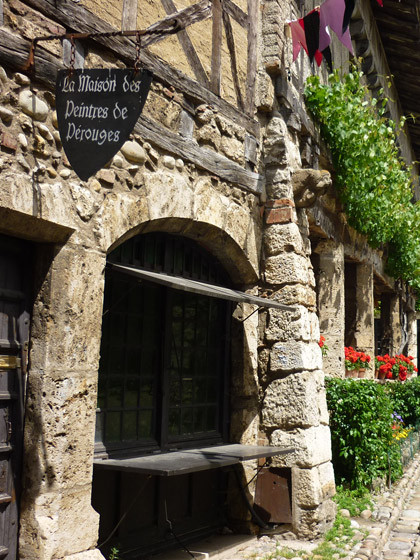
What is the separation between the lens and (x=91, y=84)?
116 inches

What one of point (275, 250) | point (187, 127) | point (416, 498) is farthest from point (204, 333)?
point (416, 498)

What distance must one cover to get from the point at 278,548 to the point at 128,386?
1549 millimetres

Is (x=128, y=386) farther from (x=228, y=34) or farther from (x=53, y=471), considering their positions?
(x=228, y=34)

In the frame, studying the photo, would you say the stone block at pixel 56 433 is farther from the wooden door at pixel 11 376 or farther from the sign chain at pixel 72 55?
the sign chain at pixel 72 55

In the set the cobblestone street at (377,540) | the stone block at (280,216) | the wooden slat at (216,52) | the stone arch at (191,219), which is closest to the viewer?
the stone arch at (191,219)

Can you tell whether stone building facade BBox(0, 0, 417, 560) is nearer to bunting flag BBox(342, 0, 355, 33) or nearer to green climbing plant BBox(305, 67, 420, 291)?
green climbing plant BBox(305, 67, 420, 291)

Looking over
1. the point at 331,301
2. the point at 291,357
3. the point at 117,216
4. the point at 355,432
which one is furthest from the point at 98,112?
the point at 331,301

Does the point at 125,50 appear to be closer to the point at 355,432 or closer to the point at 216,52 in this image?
the point at 216,52

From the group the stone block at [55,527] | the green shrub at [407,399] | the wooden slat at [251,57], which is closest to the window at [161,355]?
the stone block at [55,527]

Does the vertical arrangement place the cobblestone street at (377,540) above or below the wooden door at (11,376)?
below

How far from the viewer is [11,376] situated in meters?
3.12

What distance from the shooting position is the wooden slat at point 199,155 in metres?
3.86

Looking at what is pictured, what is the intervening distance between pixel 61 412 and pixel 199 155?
1955 mm

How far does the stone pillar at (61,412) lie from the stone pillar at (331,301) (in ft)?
13.1
